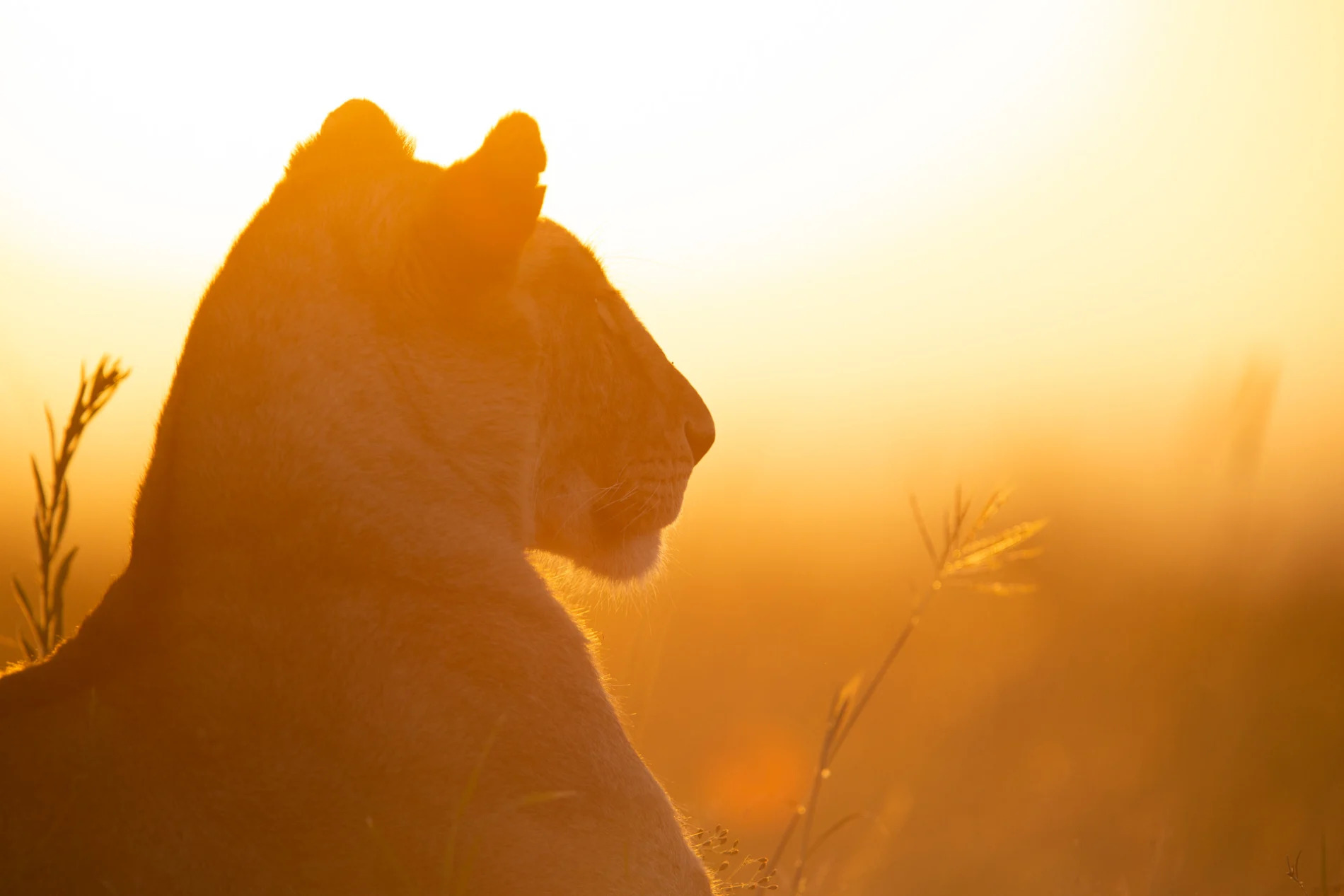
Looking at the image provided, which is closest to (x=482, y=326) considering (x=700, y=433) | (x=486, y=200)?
(x=486, y=200)

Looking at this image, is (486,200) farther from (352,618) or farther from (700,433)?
(700,433)

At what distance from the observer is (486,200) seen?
2582 mm

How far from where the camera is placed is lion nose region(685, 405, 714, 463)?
3.44 metres

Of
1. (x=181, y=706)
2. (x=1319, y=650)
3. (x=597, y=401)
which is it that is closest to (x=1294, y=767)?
(x=1319, y=650)

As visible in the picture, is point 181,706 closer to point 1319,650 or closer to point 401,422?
point 401,422

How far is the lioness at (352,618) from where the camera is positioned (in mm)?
1947

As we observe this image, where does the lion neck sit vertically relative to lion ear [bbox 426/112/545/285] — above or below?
below

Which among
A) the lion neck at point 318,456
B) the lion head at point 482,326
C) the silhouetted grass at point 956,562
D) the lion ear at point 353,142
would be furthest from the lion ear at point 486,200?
the silhouetted grass at point 956,562

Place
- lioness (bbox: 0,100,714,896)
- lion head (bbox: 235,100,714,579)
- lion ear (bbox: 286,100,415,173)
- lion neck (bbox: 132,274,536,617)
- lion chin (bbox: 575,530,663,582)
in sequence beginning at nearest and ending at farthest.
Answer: lioness (bbox: 0,100,714,896)
lion neck (bbox: 132,274,536,617)
lion head (bbox: 235,100,714,579)
lion ear (bbox: 286,100,415,173)
lion chin (bbox: 575,530,663,582)

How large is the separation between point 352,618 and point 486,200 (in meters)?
0.96

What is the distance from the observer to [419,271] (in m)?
2.58

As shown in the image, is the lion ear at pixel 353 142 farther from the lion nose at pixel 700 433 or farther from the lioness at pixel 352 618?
the lion nose at pixel 700 433

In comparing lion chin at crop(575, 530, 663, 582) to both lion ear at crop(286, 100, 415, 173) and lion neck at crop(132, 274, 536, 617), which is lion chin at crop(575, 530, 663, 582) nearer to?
lion neck at crop(132, 274, 536, 617)

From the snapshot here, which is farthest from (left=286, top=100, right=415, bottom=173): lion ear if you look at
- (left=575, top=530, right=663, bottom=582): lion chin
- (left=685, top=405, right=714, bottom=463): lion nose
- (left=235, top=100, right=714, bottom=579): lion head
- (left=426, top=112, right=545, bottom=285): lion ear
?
(left=575, top=530, right=663, bottom=582): lion chin
